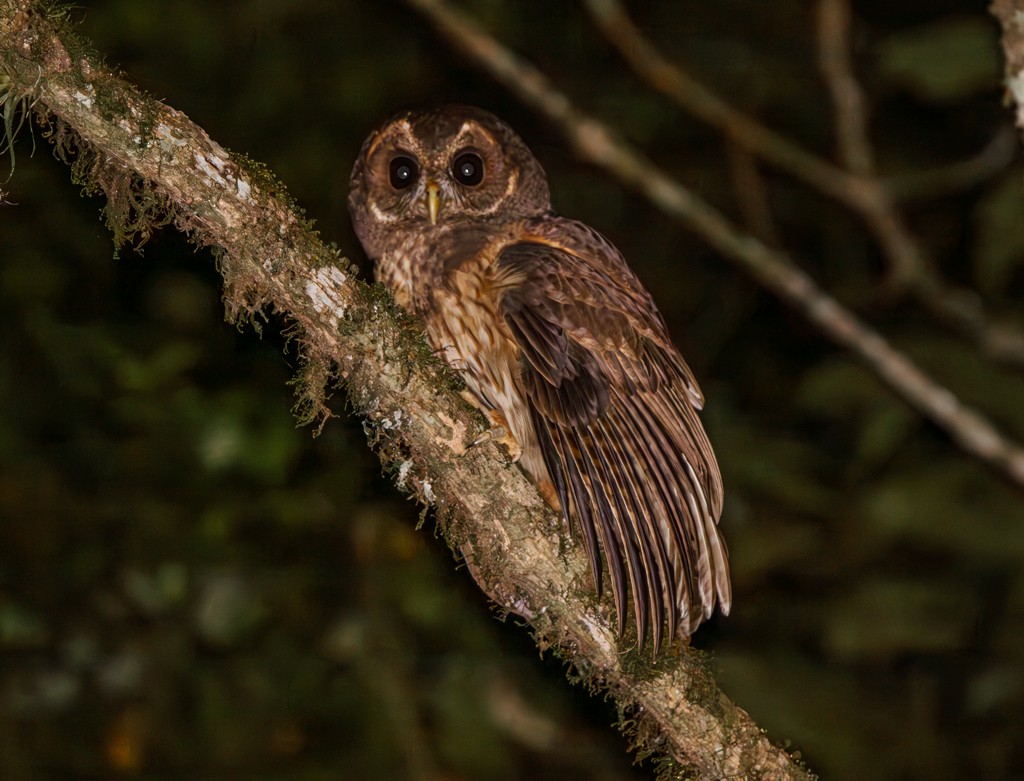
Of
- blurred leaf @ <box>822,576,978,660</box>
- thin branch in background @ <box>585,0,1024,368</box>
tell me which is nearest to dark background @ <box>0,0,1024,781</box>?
blurred leaf @ <box>822,576,978,660</box>

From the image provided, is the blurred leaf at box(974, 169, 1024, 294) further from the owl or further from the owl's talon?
the owl's talon

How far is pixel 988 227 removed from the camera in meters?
3.19

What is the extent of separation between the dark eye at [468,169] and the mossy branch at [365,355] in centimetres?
86

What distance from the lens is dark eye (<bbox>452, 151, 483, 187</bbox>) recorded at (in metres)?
2.88

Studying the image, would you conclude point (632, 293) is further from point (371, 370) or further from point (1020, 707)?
point (1020, 707)

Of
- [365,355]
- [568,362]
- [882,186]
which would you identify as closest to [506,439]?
[568,362]

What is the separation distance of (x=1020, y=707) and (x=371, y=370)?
2.36 meters

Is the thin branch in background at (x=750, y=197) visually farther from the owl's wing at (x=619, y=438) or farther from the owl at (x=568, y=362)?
the owl's wing at (x=619, y=438)

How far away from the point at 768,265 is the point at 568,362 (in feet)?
3.00

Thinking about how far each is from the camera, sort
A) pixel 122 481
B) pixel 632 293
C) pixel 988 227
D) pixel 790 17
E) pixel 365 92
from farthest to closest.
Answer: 1. pixel 790 17
2. pixel 365 92
3. pixel 988 227
4. pixel 122 481
5. pixel 632 293

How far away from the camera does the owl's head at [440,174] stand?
2.84 meters

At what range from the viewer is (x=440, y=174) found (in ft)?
9.33

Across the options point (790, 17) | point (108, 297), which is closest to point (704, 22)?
point (790, 17)

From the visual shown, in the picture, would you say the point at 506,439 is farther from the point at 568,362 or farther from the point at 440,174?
the point at 440,174
